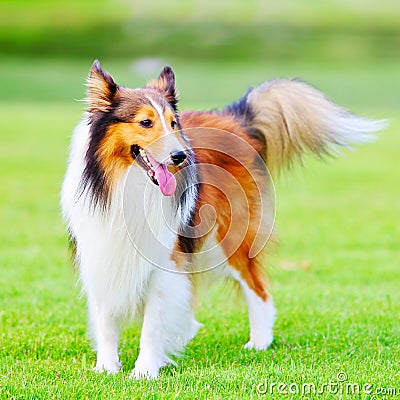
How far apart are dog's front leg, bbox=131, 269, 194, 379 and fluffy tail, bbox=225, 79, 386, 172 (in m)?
1.69

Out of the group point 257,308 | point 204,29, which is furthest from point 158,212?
point 204,29

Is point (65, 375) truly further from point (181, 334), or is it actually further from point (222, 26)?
point (222, 26)

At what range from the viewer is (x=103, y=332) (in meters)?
5.41

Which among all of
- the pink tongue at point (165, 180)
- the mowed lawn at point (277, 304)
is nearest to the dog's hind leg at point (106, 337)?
the mowed lawn at point (277, 304)

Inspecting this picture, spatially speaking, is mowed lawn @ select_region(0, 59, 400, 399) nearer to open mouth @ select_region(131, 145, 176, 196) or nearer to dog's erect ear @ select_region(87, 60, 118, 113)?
open mouth @ select_region(131, 145, 176, 196)

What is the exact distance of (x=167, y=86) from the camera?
5359 mm

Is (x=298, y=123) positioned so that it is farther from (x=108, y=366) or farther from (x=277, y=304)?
(x=108, y=366)

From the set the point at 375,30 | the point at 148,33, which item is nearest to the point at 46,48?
the point at 148,33

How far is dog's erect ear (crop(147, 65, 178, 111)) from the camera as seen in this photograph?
17.3 feet

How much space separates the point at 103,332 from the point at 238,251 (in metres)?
1.32

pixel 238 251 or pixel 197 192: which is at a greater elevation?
pixel 197 192

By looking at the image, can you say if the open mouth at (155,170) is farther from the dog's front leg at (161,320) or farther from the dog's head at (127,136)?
the dog's front leg at (161,320)

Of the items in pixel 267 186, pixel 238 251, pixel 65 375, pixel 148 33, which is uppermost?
pixel 148 33

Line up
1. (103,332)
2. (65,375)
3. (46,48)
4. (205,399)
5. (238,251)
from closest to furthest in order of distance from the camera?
(205,399), (65,375), (103,332), (238,251), (46,48)
